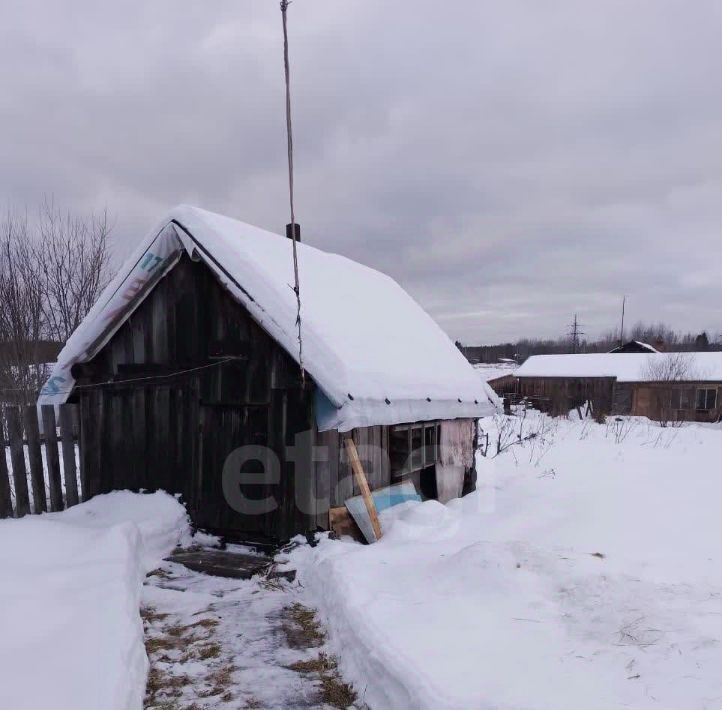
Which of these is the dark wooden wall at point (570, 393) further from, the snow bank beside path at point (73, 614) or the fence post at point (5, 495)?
the snow bank beside path at point (73, 614)

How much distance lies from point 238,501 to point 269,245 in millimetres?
3649

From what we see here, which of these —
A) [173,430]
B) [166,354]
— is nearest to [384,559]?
[173,430]

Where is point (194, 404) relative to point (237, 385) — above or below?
below

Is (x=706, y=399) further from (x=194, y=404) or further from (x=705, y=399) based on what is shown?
(x=194, y=404)

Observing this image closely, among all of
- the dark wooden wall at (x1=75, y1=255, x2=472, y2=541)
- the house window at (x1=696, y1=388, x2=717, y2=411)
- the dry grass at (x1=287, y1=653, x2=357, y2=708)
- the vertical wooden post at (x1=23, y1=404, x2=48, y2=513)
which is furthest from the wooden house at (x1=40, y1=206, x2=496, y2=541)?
the house window at (x1=696, y1=388, x2=717, y2=411)

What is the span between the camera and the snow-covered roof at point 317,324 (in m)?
5.80

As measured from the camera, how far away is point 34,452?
21.7 feet

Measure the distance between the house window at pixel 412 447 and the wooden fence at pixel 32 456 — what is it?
4.56 m

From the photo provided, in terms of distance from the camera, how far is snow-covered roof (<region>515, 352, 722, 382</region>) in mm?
33000

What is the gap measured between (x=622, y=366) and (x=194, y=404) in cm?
3510

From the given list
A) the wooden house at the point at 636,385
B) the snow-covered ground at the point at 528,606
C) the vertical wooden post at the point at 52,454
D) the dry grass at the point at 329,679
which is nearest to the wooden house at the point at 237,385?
the vertical wooden post at the point at 52,454

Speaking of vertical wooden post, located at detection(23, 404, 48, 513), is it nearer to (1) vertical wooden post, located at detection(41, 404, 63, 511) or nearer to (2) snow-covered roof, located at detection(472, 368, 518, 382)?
(1) vertical wooden post, located at detection(41, 404, 63, 511)

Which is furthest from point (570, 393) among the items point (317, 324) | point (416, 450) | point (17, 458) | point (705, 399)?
point (17, 458)

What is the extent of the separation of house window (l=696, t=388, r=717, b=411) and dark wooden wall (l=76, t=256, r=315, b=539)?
3411 cm
